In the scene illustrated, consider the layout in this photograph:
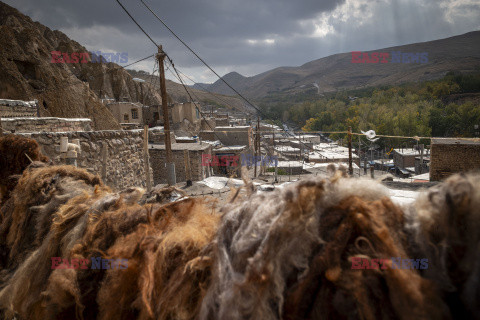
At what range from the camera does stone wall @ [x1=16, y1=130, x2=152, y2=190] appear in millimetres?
5480

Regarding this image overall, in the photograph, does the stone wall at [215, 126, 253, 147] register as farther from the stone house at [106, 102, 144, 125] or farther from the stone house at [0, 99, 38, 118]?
the stone house at [0, 99, 38, 118]

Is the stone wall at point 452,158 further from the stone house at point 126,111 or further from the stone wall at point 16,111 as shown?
the stone house at point 126,111

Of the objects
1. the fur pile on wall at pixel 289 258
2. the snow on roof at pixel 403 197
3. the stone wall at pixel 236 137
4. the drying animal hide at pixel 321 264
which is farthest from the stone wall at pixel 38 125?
the stone wall at pixel 236 137

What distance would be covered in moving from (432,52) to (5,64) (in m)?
148

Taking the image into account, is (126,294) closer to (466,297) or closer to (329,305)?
(329,305)

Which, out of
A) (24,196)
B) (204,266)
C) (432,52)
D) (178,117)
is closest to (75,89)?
(24,196)

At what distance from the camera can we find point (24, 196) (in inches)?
77.9

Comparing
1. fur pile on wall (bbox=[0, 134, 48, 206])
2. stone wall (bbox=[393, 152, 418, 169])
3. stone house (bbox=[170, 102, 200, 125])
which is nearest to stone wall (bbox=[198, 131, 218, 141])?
stone house (bbox=[170, 102, 200, 125])

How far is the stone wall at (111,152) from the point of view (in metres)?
5.48

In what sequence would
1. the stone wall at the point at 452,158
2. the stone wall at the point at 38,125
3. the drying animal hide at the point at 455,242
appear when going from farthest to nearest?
the stone wall at the point at 452,158, the stone wall at the point at 38,125, the drying animal hide at the point at 455,242

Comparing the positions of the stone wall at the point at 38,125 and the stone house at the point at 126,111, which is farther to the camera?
the stone house at the point at 126,111

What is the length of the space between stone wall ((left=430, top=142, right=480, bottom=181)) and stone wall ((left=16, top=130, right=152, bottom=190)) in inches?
525

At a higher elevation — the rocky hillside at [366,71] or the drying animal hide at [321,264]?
the rocky hillside at [366,71]

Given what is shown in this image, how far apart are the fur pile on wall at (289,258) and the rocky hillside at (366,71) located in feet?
339
